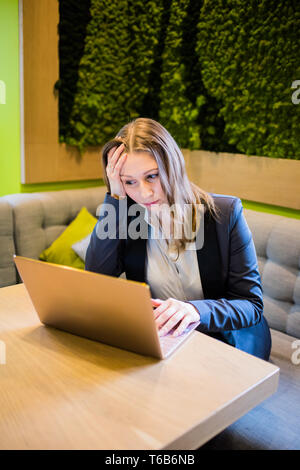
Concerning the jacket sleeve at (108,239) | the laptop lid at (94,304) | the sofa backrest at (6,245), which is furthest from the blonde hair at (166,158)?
the sofa backrest at (6,245)

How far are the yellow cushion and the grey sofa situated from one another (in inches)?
2.7

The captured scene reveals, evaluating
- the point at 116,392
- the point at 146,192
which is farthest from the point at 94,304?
the point at 146,192

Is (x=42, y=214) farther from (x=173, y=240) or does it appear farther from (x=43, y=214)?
(x=173, y=240)

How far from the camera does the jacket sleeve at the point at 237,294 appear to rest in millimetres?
1125

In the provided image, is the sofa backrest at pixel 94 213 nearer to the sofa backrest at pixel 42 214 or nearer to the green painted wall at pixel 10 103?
the sofa backrest at pixel 42 214

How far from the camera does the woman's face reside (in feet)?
4.29

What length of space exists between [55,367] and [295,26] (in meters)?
1.92

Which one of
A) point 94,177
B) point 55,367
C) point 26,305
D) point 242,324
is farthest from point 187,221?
point 94,177

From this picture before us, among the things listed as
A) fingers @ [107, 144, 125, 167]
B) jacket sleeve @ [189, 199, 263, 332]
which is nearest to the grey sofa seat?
jacket sleeve @ [189, 199, 263, 332]

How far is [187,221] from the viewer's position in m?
1.46

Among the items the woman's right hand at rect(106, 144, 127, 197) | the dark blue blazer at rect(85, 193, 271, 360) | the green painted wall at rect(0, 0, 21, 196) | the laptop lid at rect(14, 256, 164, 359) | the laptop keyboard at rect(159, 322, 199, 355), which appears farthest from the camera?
the green painted wall at rect(0, 0, 21, 196)

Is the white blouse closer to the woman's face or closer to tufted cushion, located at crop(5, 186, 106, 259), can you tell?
the woman's face

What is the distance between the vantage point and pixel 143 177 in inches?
51.8

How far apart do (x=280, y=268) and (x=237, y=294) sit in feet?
2.16
